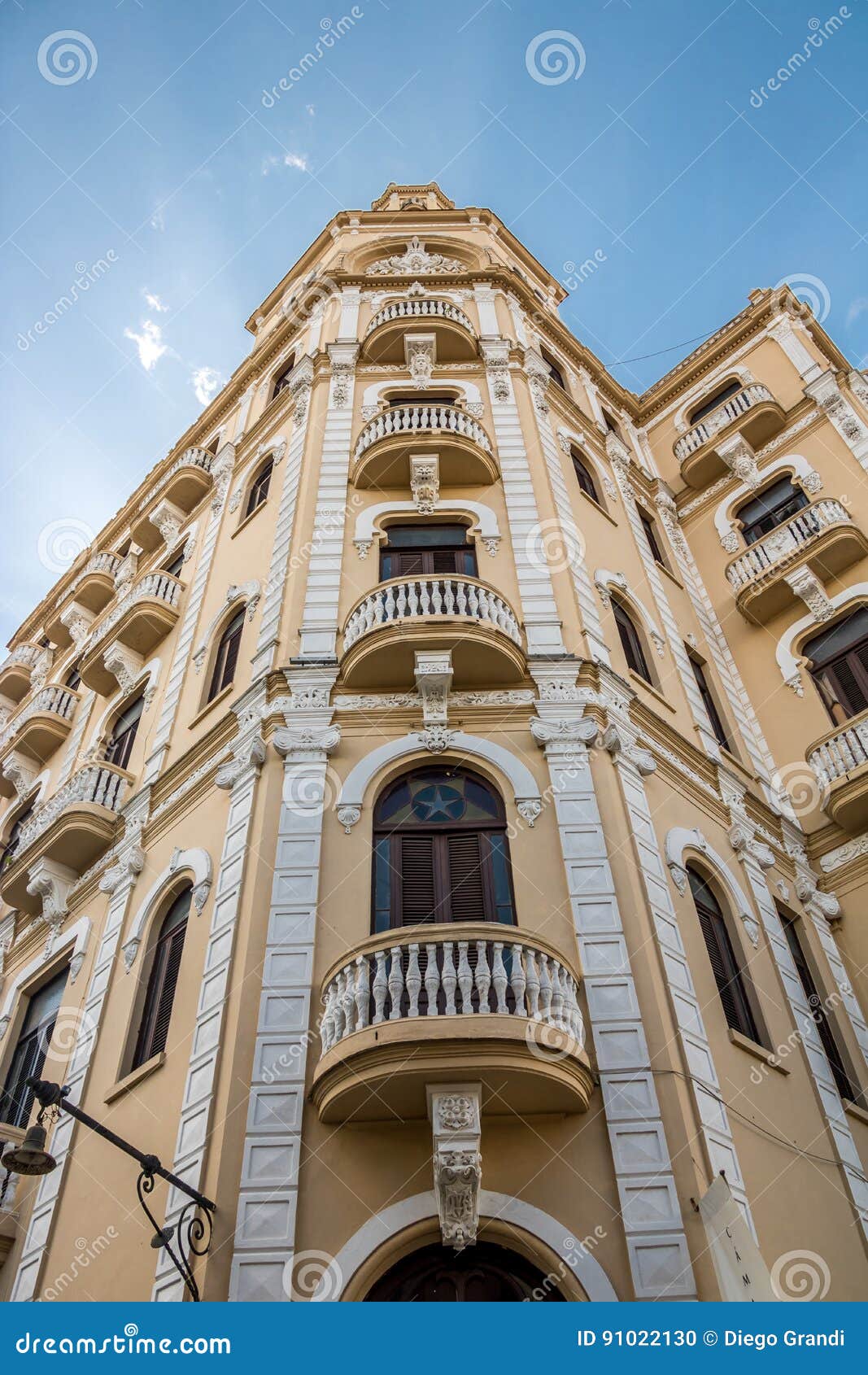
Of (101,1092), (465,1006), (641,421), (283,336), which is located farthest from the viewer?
(641,421)

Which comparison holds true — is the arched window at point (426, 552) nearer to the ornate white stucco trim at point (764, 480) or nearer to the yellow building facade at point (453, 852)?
the yellow building facade at point (453, 852)

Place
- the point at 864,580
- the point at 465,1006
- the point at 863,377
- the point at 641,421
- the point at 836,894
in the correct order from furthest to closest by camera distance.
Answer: the point at 641,421, the point at 863,377, the point at 864,580, the point at 836,894, the point at 465,1006

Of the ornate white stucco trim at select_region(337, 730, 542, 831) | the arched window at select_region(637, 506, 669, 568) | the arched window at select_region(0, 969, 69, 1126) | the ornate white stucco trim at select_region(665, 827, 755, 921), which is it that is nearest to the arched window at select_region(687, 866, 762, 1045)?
the ornate white stucco trim at select_region(665, 827, 755, 921)

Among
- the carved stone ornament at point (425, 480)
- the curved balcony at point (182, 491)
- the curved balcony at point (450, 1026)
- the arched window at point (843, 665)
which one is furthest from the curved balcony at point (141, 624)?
the arched window at point (843, 665)

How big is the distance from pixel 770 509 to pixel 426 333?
873 cm

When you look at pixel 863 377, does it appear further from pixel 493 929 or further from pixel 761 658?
pixel 493 929

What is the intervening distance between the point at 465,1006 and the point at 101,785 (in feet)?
31.3

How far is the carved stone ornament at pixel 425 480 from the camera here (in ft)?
56.5

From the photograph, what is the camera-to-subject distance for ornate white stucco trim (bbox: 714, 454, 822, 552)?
73.6 feet

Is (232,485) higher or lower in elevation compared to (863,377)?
lower

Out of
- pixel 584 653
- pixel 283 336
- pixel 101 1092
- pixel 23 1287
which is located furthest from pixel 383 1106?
pixel 283 336

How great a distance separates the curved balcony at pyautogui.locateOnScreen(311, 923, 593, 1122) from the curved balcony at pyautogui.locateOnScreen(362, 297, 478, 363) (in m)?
14.6

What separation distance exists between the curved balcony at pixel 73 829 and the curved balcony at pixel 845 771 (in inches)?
458

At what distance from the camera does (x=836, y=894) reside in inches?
666
